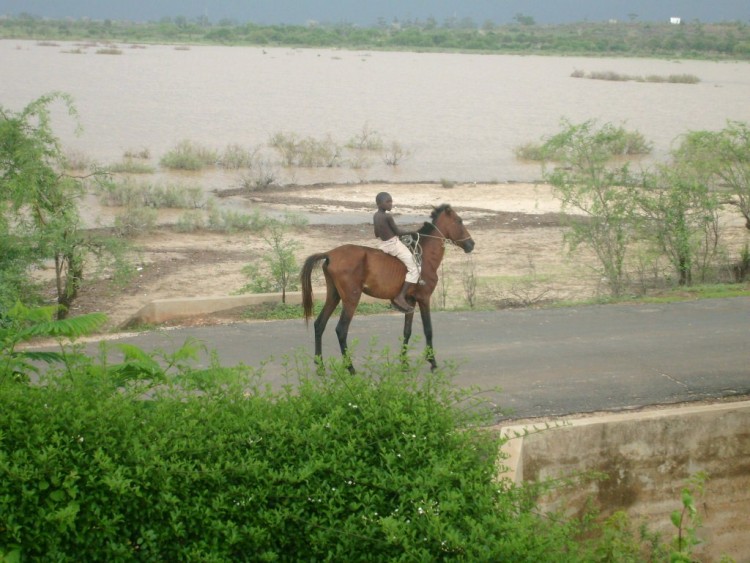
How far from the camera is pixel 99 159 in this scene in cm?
4225

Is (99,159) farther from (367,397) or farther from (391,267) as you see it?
(367,397)

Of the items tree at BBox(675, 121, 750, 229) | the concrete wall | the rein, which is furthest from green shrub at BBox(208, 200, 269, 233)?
the concrete wall

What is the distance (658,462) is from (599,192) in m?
10.6

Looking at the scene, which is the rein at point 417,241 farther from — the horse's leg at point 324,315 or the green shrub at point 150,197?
the green shrub at point 150,197

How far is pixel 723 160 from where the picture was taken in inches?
813

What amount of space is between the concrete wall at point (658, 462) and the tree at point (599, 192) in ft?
30.8

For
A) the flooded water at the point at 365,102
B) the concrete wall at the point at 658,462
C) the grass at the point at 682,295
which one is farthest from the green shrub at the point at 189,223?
the concrete wall at the point at 658,462

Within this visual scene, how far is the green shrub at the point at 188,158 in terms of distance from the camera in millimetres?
40562

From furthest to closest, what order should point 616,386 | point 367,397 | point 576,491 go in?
1. point 616,386
2. point 576,491
3. point 367,397

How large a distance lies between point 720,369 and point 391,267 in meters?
4.29

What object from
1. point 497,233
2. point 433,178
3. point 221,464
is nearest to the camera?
point 221,464

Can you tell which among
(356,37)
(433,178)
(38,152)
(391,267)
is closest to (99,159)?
(433,178)

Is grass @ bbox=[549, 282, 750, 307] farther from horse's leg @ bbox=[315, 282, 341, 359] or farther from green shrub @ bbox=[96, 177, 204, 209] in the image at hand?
green shrub @ bbox=[96, 177, 204, 209]

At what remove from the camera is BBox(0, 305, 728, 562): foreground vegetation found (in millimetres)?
5715
